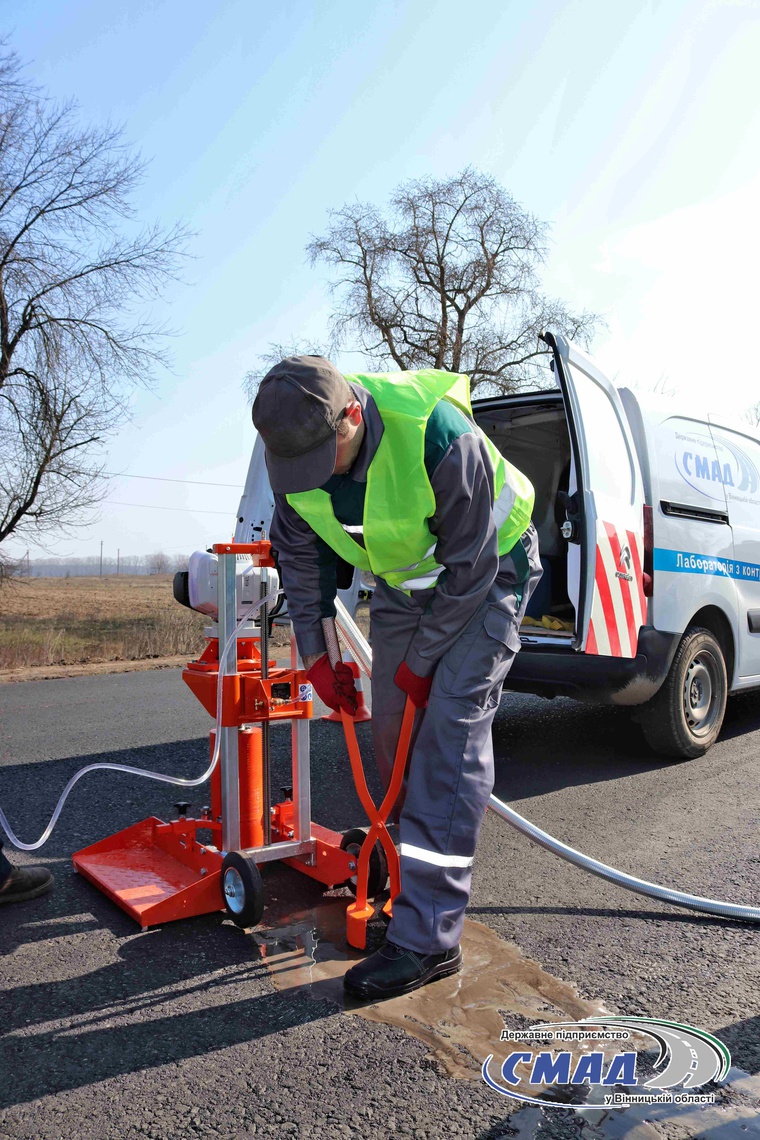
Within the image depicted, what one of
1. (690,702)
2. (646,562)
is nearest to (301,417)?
(646,562)

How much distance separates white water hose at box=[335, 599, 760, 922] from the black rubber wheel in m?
0.44

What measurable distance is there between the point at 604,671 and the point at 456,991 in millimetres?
2462

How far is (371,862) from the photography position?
302 centimetres

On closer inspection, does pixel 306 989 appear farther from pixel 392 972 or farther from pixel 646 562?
pixel 646 562

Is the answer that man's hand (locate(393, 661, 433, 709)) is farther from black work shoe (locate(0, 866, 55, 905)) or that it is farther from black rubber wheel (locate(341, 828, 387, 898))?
black work shoe (locate(0, 866, 55, 905))

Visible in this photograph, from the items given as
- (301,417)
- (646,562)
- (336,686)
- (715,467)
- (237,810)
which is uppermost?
(715,467)

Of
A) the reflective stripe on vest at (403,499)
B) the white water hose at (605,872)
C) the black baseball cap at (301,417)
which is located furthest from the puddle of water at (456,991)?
the black baseball cap at (301,417)

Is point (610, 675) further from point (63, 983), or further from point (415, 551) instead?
point (63, 983)

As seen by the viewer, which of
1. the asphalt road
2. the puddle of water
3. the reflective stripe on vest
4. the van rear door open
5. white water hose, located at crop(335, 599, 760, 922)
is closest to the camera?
the asphalt road

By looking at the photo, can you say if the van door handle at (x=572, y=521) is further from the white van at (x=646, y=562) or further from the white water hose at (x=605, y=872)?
the white water hose at (x=605, y=872)

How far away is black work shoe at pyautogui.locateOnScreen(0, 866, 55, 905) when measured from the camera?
300 cm

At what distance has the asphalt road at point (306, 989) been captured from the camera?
1911mm

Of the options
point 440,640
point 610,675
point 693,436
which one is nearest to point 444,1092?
point 440,640

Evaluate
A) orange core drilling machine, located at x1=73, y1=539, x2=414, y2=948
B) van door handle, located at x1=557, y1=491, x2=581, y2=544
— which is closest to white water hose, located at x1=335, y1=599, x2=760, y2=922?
orange core drilling machine, located at x1=73, y1=539, x2=414, y2=948
